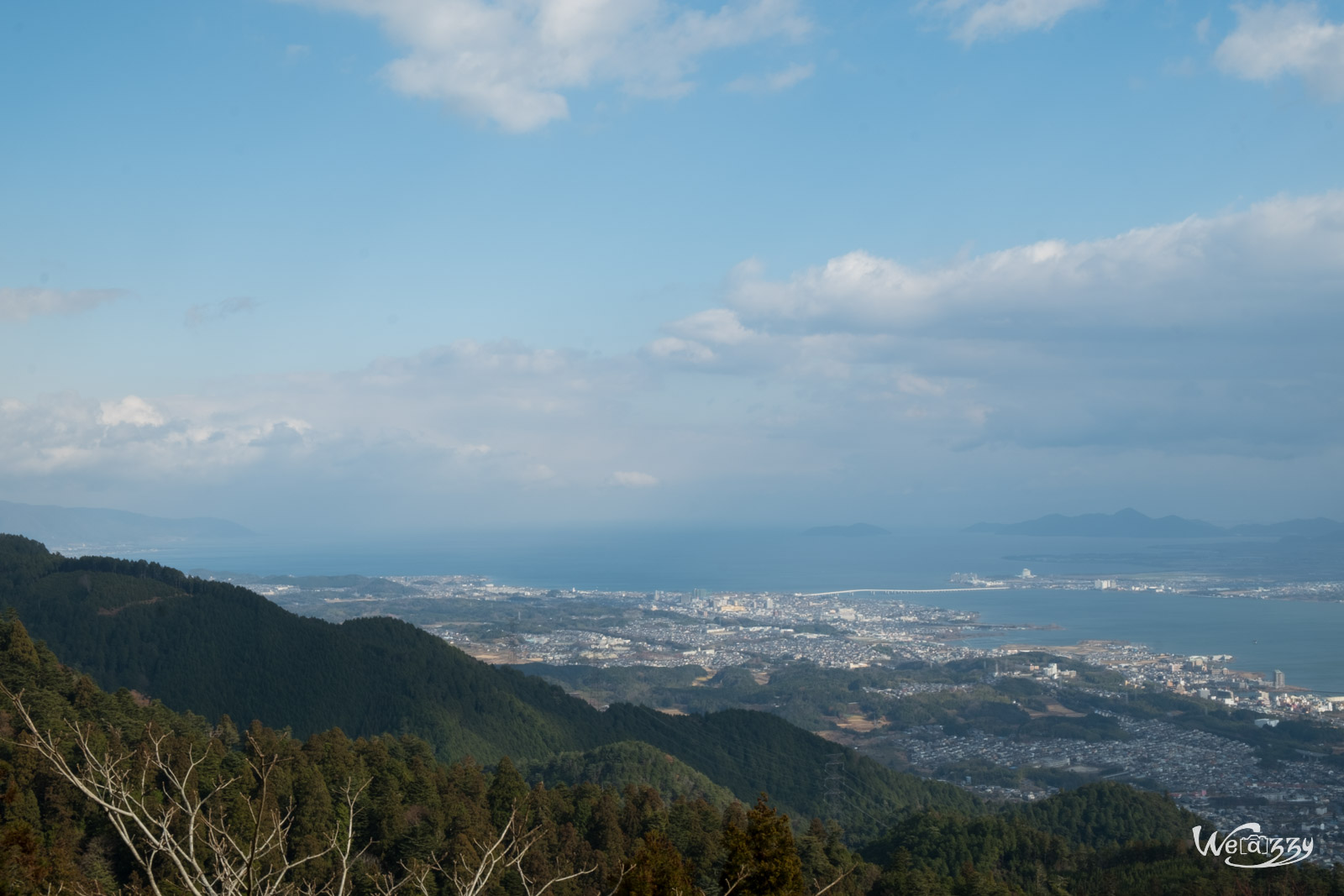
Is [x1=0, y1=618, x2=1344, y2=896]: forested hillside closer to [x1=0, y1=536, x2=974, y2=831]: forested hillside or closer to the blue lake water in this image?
[x1=0, y1=536, x2=974, y2=831]: forested hillside

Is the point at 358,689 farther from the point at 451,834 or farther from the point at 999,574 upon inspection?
the point at 999,574

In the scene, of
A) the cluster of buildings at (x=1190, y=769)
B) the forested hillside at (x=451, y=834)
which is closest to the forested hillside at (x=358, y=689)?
the cluster of buildings at (x=1190, y=769)

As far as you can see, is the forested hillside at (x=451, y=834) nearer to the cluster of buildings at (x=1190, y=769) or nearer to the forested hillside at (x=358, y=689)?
the cluster of buildings at (x=1190, y=769)

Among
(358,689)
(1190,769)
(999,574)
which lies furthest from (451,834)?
(999,574)

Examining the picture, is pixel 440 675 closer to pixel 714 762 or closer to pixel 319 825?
pixel 714 762

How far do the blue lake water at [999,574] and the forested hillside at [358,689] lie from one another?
1436 inches

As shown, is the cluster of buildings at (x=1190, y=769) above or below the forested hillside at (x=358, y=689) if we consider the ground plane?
below

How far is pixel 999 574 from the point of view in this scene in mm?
140625

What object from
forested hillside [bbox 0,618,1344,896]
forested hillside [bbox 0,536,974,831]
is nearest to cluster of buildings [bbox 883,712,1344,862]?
forested hillside [bbox 0,536,974,831]

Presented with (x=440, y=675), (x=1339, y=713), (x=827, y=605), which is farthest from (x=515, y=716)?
(x=827, y=605)

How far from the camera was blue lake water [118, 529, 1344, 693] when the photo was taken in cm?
7294

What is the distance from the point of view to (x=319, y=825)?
1752 centimetres

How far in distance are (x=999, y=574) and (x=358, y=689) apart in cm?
11718

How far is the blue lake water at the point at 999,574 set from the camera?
72938mm
